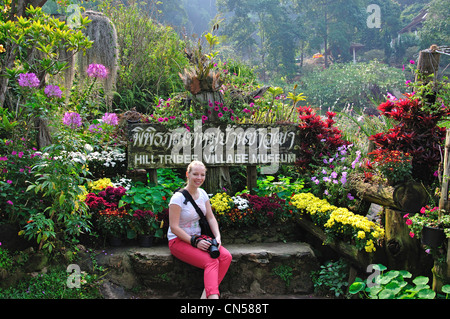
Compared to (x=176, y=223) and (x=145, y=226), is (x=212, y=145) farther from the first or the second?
(x=176, y=223)

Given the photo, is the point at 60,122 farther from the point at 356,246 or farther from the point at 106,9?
the point at 106,9

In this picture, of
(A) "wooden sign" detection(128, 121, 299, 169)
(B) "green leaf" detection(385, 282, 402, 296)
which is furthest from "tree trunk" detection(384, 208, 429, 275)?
(A) "wooden sign" detection(128, 121, 299, 169)

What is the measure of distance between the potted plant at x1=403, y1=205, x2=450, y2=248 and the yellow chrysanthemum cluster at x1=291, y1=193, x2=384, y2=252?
1.21 ft

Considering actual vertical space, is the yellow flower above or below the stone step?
above

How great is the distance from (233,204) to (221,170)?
2.35 feet

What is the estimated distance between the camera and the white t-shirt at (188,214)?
150 inches

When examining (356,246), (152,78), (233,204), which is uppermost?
(152,78)

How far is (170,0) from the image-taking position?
103 ft

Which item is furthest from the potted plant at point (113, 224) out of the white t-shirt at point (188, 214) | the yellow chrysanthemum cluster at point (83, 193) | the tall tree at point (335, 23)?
the tall tree at point (335, 23)

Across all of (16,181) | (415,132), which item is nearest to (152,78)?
(16,181)

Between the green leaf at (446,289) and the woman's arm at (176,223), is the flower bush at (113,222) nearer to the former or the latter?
Result: the woman's arm at (176,223)

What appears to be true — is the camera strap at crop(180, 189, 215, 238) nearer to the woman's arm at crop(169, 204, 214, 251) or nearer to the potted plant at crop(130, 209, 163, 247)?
the woman's arm at crop(169, 204, 214, 251)

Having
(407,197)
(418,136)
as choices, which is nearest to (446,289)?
(407,197)

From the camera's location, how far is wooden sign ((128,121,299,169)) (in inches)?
208
